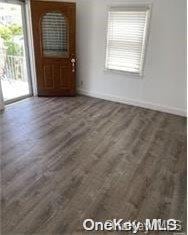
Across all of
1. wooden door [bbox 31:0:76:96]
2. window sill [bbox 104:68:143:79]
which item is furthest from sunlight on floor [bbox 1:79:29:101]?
window sill [bbox 104:68:143:79]

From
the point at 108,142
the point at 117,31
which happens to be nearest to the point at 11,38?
the point at 117,31

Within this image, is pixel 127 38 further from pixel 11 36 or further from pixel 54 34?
pixel 11 36

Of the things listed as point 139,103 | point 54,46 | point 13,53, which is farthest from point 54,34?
point 139,103

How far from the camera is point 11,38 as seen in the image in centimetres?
500

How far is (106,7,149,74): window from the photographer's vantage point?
4.09m

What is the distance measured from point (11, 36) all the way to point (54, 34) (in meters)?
1.13

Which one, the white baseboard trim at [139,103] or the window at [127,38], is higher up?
Answer: the window at [127,38]

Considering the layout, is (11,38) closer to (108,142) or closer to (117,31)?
(117,31)

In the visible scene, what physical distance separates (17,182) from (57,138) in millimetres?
1064

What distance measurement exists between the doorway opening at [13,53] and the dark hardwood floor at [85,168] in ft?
3.71

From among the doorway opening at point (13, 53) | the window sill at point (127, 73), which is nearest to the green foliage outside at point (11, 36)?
the doorway opening at point (13, 53)

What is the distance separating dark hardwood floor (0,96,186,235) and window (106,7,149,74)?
117 cm

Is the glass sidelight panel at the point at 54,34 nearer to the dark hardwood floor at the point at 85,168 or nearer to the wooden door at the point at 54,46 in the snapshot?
the wooden door at the point at 54,46

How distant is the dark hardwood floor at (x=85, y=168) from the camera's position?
1.99 m
